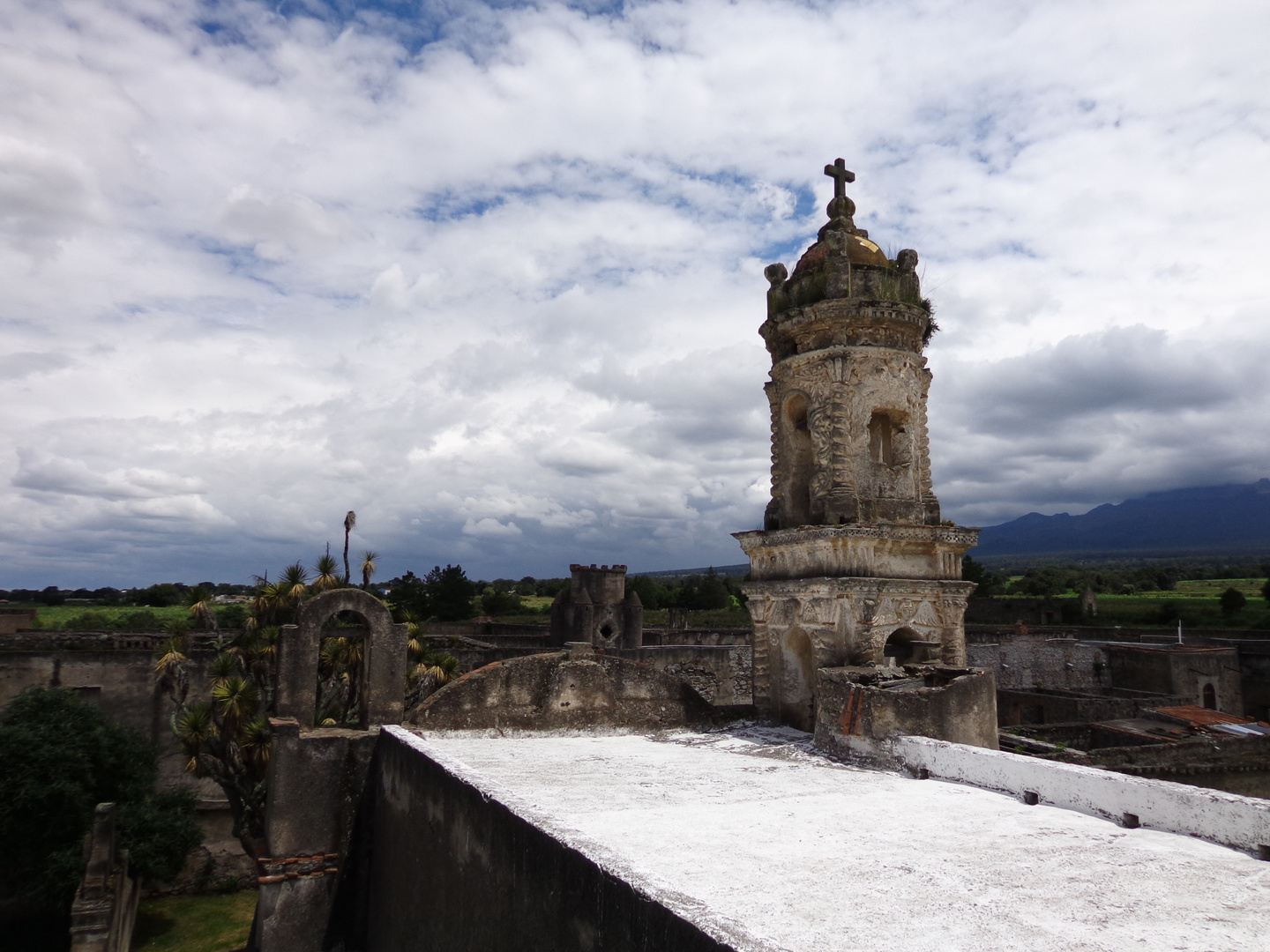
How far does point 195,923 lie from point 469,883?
46.1ft

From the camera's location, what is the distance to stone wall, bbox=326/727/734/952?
12.3 feet

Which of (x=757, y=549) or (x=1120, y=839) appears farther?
(x=757, y=549)

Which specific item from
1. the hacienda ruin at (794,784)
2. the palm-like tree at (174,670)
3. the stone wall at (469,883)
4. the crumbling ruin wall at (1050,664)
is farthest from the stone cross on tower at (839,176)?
the crumbling ruin wall at (1050,664)

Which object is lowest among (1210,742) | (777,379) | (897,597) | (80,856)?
(80,856)

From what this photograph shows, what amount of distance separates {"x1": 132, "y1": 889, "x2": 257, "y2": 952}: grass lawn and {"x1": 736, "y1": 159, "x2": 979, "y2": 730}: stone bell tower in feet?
38.2

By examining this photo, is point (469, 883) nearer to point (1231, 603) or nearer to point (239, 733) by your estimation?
point (239, 733)

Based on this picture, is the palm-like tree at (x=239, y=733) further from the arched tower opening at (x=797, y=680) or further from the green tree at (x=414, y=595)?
the green tree at (x=414, y=595)

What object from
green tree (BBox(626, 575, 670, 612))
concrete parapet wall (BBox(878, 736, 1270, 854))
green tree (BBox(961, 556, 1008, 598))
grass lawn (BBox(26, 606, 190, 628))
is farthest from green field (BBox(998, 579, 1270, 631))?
grass lawn (BBox(26, 606, 190, 628))

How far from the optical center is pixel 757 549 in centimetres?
1105

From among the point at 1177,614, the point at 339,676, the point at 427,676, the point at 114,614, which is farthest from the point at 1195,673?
the point at 114,614

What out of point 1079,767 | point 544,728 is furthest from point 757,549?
point 1079,767

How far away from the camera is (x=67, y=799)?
49.2ft

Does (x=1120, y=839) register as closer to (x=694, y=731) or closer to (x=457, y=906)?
(x=457, y=906)

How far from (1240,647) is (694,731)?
2789cm
